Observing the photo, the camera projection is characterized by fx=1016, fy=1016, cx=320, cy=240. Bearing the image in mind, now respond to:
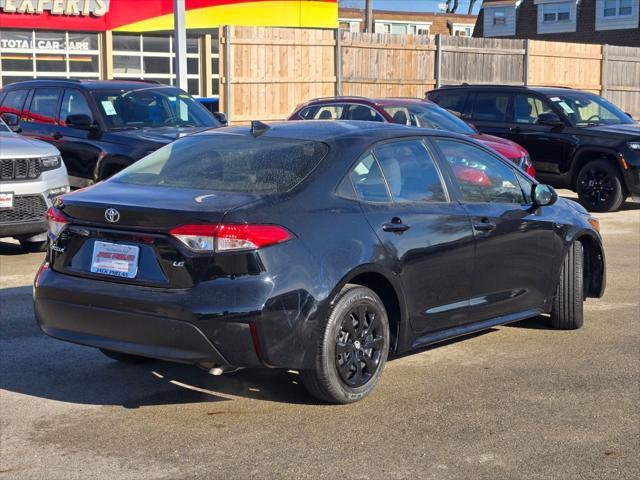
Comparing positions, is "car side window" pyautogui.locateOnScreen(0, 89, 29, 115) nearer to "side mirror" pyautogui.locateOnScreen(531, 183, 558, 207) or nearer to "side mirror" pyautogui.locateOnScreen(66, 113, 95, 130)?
"side mirror" pyautogui.locateOnScreen(66, 113, 95, 130)

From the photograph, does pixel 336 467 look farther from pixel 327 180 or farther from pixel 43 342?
pixel 43 342

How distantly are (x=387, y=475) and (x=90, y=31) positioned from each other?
3118 centimetres

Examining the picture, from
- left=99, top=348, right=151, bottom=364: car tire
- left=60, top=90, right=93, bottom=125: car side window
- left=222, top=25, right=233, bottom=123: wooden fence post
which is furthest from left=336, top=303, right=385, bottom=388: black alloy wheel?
left=222, top=25, right=233, bottom=123: wooden fence post

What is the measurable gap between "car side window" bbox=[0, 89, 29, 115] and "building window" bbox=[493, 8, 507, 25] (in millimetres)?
47153

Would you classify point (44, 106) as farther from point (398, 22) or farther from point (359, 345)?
point (398, 22)

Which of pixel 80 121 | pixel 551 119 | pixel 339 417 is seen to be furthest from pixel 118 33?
pixel 339 417

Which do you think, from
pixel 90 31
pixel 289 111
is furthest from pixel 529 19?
pixel 289 111

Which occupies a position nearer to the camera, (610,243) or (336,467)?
(336,467)

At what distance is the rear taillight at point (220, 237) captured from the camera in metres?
5.18

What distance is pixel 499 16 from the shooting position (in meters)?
58.3

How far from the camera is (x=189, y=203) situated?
541 centimetres

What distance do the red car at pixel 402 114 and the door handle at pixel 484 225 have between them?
7724mm

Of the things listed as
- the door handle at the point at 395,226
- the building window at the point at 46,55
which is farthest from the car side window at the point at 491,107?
the building window at the point at 46,55

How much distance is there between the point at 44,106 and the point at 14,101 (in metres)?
0.70
